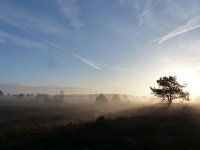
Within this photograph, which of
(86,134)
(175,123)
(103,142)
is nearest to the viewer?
(103,142)

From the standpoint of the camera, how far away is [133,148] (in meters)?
26.7

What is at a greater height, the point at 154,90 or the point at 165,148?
the point at 154,90

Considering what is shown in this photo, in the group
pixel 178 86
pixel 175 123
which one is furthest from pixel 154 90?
pixel 175 123

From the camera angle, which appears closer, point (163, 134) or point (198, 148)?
point (198, 148)

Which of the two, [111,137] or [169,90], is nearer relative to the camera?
[111,137]

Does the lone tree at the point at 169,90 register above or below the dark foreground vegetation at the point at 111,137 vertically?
above

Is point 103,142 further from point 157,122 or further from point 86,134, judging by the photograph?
point 157,122

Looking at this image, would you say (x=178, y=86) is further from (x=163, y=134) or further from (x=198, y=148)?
(x=198, y=148)

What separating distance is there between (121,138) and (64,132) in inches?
233

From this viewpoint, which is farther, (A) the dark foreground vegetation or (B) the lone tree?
(B) the lone tree

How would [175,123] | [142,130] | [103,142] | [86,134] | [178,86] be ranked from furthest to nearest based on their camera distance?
[178,86] < [175,123] < [142,130] < [86,134] < [103,142]

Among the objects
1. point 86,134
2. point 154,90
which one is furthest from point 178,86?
point 86,134

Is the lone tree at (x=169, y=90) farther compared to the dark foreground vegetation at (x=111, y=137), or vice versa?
the lone tree at (x=169, y=90)

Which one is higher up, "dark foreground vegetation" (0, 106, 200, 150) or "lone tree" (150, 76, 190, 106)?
"lone tree" (150, 76, 190, 106)
